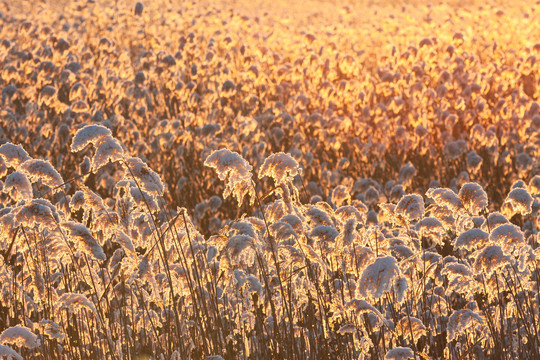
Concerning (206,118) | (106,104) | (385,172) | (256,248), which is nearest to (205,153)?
(206,118)

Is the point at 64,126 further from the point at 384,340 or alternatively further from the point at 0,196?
the point at 384,340

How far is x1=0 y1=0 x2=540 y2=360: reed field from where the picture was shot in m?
2.98

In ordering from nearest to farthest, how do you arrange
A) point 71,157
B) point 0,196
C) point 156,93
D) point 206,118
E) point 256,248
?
point 256,248, point 0,196, point 71,157, point 206,118, point 156,93

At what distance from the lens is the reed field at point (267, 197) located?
298 centimetres

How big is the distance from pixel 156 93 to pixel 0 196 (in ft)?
16.6

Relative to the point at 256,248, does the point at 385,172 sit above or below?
above

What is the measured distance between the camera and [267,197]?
20.7 feet

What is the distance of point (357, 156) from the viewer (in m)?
8.66

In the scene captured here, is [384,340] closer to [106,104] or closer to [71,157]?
[71,157]

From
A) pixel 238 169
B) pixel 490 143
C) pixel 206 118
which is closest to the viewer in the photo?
pixel 238 169

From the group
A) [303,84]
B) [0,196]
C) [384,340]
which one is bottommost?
[384,340]

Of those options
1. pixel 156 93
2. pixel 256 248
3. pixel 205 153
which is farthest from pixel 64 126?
pixel 256 248

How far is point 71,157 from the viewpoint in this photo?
28.1ft

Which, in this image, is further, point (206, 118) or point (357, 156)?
point (206, 118)
